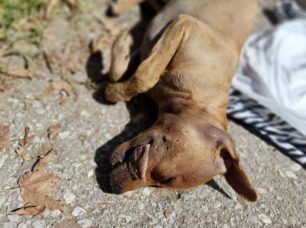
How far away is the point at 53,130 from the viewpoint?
4.05 meters

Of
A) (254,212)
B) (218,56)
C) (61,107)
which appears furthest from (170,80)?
(254,212)

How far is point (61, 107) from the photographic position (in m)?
4.24

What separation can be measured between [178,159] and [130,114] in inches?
41.2

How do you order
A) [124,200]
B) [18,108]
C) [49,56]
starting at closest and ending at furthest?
[124,200] < [18,108] < [49,56]

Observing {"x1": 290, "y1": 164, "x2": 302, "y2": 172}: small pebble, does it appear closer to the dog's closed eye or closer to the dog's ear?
the dog's ear

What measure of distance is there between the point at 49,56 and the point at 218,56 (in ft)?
4.70

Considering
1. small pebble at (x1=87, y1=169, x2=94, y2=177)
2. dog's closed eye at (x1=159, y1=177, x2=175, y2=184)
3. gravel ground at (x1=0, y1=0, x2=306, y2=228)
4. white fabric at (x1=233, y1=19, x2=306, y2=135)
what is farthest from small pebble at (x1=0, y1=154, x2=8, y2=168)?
white fabric at (x1=233, y1=19, x2=306, y2=135)

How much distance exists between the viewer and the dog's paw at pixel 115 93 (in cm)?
421

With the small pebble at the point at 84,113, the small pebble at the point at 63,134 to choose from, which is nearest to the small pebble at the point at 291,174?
the small pebble at the point at 84,113

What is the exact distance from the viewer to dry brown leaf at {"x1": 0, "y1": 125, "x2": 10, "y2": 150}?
151 inches

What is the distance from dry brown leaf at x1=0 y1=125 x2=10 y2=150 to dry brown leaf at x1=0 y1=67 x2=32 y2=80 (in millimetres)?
523

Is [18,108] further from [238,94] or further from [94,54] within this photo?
[238,94]

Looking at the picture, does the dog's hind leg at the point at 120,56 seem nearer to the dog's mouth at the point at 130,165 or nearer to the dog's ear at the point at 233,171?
the dog's mouth at the point at 130,165

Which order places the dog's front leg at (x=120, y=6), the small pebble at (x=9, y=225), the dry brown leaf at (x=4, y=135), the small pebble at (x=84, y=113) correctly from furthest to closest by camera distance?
1. the dog's front leg at (x=120, y=6)
2. the small pebble at (x=84, y=113)
3. the dry brown leaf at (x=4, y=135)
4. the small pebble at (x=9, y=225)
